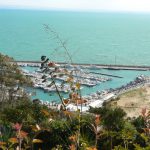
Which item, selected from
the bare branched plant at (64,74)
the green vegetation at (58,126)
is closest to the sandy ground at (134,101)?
the green vegetation at (58,126)

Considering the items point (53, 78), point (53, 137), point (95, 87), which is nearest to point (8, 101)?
point (53, 137)

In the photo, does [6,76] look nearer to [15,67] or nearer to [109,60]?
[15,67]

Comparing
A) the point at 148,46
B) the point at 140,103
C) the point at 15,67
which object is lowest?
the point at 140,103

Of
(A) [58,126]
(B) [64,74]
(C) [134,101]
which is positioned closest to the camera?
(B) [64,74]

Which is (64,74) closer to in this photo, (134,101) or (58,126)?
(58,126)

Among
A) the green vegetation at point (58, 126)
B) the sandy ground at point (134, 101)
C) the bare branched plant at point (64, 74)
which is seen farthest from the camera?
the sandy ground at point (134, 101)

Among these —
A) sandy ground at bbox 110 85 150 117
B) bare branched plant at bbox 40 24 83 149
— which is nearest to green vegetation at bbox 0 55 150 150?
bare branched plant at bbox 40 24 83 149

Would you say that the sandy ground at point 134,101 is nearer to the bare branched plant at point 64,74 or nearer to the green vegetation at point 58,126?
the green vegetation at point 58,126

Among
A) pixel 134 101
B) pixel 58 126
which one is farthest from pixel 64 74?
pixel 134 101
